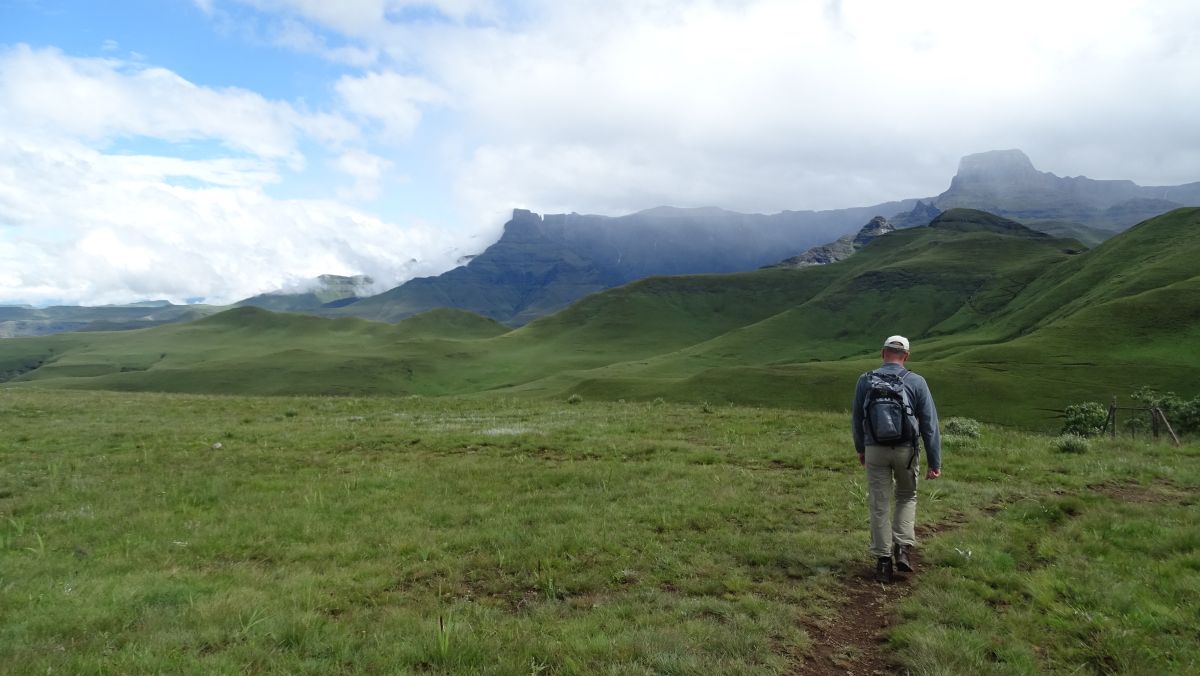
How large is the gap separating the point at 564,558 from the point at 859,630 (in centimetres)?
504

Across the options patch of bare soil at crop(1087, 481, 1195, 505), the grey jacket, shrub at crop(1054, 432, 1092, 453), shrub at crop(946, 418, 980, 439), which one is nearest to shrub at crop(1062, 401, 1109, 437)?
shrub at crop(946, 418, 980, 439)

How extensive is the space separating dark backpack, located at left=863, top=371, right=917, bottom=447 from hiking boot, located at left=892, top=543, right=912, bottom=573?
74.4 inches

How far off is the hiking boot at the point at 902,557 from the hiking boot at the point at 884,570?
345 mm

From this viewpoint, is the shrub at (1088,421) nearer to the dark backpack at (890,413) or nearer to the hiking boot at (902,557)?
the hiking boot at (902,557)

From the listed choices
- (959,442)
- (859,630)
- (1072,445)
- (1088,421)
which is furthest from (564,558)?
(1088,421)

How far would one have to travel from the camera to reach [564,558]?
37.0 ft

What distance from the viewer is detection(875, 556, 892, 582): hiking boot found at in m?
10.6

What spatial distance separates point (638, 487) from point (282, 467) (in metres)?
11.0

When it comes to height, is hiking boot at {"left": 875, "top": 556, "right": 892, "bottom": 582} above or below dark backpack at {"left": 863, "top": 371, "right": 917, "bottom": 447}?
below

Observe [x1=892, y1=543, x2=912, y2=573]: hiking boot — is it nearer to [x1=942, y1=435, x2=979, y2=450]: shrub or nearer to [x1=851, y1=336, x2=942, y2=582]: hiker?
[x1=851, y1=336, x2=942, y2=582]: hiker

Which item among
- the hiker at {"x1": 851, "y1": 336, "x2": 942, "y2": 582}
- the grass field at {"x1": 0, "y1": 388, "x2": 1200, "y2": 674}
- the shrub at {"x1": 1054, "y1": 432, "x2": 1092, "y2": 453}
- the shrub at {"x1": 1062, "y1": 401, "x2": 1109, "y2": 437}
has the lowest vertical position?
the shrub at {"x1": 1062, "y1": 401, "x2": 1109, "y2": 437}

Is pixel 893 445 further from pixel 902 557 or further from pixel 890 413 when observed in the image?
pixel 902 557

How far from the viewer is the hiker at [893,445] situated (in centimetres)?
1095

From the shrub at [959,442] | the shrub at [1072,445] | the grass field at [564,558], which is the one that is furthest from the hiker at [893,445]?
the shrub at [1072,445]
